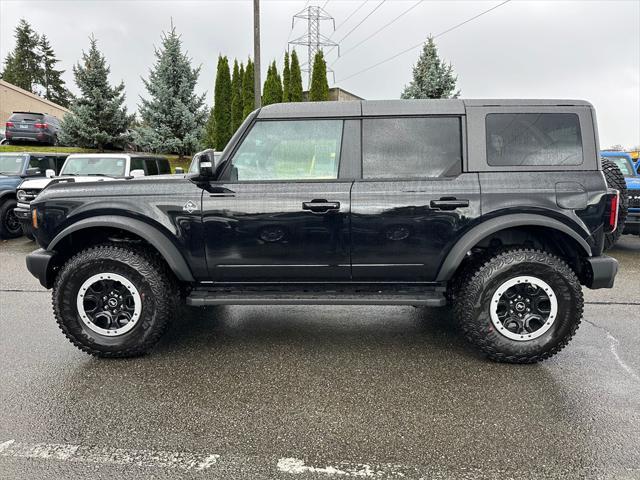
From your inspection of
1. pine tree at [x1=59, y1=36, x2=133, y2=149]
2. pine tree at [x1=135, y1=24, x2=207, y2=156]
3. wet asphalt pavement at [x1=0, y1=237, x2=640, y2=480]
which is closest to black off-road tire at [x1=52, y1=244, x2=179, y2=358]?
wet asphalt pavement at [x1=0, y1=237, x2=640, y2=480]

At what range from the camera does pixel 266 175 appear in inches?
146

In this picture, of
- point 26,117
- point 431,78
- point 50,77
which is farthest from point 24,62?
point 431,78

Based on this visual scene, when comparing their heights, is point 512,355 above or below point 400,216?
below

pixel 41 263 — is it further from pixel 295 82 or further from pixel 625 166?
pixel 295 82

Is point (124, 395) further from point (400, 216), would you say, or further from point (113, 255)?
point (400, 216)

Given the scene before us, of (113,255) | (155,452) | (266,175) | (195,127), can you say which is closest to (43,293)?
(113,255)

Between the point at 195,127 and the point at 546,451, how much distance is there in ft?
67.6

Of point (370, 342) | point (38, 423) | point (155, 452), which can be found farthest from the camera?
point (370, 342)

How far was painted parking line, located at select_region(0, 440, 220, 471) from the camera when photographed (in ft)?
7.73

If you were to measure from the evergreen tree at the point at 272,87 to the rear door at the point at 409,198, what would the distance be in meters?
22.7

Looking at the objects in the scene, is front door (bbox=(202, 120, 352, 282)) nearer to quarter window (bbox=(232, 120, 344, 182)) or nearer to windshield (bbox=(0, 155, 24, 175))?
quarter window (bbox=(232, 120, 344, 182))

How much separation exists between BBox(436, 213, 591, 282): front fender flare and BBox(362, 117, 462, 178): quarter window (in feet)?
1.76

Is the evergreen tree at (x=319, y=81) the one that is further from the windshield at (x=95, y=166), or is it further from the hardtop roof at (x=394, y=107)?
the hardtop roof at (x=394, y=107)

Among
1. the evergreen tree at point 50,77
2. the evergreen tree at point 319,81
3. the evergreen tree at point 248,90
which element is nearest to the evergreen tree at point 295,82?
the evergreen tree at point 319,81
